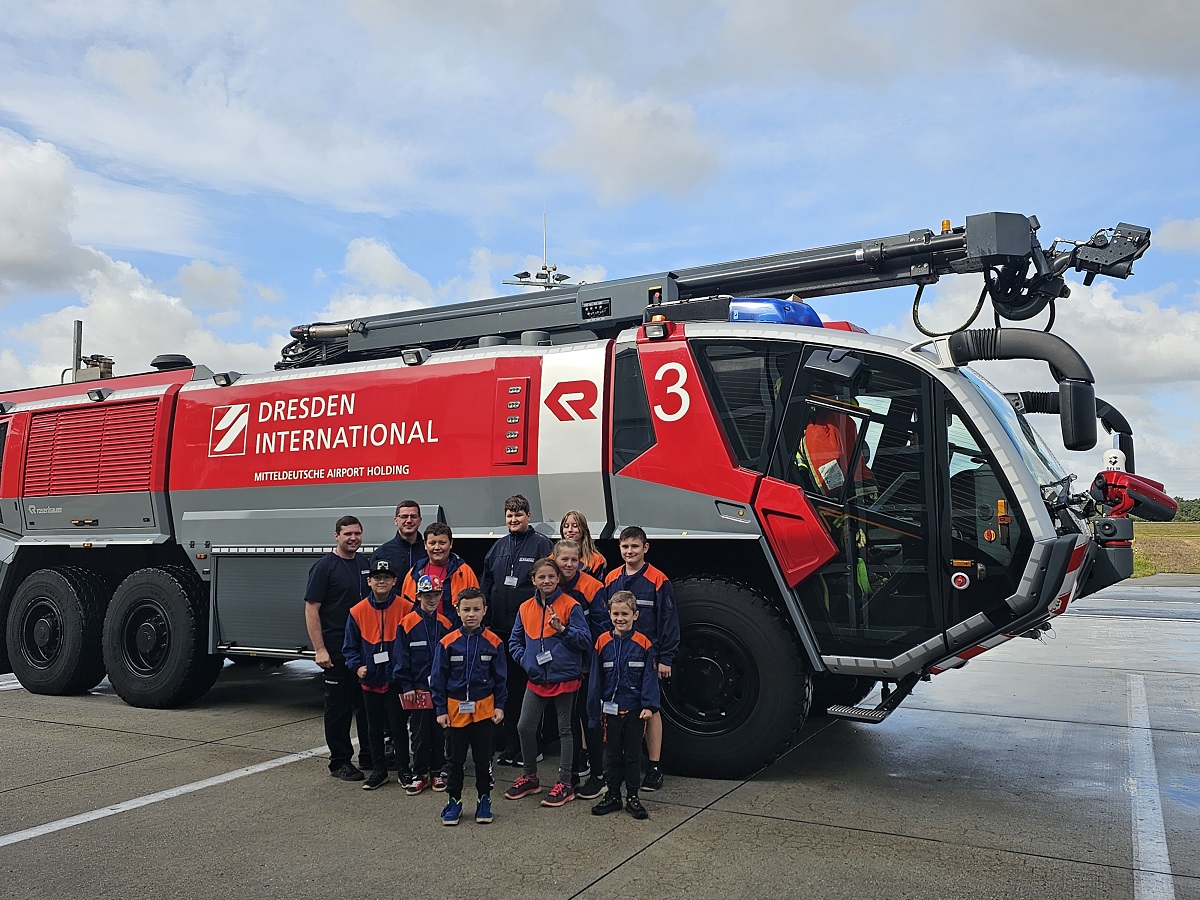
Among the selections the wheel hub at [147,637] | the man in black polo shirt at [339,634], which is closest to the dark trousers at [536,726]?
the man in black polo shirt at [339,634]

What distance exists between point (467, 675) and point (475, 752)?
408 millimetres

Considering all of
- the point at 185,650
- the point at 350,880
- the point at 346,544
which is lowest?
the point at 350,880

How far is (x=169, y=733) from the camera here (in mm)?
7773

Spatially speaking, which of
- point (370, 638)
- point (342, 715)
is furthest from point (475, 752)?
point (342, 715)

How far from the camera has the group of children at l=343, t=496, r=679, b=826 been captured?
561 centimetres

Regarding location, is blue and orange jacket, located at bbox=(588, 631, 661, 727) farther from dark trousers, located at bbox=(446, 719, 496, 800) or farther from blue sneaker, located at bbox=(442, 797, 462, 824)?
blue sneaker, located at bbox=(442, 797, 462, 824)

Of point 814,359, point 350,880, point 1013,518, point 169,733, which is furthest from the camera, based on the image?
point 169,733

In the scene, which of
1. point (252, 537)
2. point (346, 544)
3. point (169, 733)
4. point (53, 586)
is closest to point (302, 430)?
point (252, 537)

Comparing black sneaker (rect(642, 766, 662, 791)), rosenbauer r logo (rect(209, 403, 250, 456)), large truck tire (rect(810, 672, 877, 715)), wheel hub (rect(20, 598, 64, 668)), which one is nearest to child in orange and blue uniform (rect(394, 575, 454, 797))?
black sneaker (rect(642, 766, 662, 791))

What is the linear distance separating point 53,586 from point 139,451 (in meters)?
1.61

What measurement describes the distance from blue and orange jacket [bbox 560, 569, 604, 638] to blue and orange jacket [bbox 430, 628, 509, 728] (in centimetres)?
53

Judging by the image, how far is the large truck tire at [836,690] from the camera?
305 inches

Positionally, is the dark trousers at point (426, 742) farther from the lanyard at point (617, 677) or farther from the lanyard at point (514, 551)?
the lanyard at point (617, 677)

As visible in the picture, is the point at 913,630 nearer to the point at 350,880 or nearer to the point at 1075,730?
the point at 1075,730
